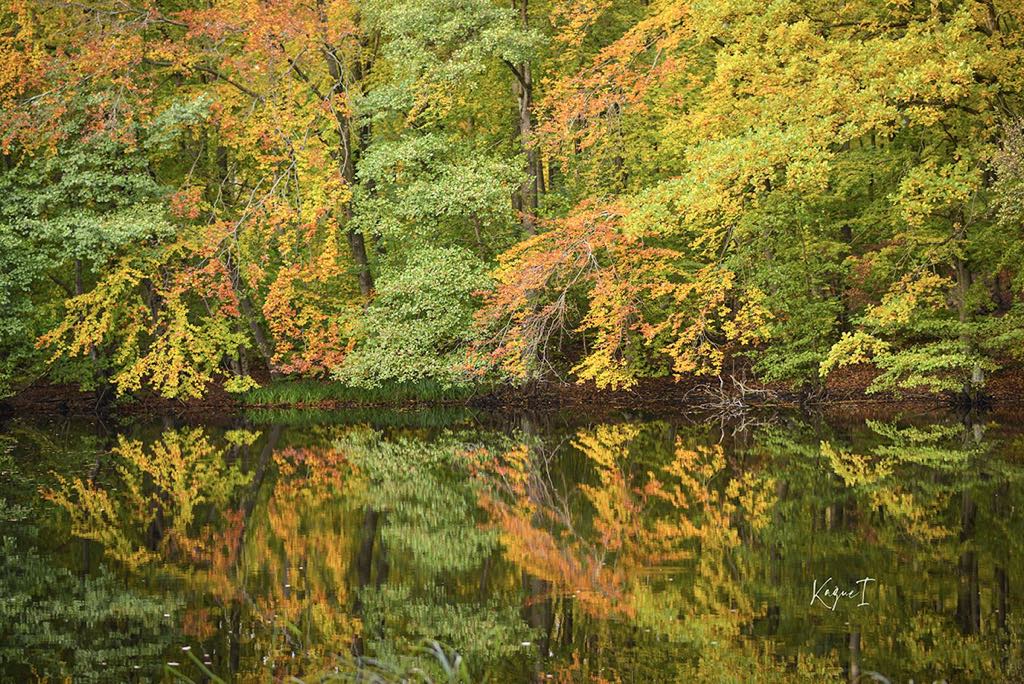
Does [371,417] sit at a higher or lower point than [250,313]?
lower

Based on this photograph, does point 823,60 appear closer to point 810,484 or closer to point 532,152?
point 810,484

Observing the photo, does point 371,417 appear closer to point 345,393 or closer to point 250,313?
point 345,393

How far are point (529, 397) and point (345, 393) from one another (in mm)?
4831

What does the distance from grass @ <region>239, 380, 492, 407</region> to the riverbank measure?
0.02 metres

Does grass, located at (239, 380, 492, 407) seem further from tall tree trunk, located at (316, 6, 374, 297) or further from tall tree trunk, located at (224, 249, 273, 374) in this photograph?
tall tree trunk, located at (316, 6, 374, 297)

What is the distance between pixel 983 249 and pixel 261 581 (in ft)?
51.3

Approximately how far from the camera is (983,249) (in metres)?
21.0

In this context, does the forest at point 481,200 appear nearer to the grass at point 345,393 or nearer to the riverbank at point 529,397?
the grass at point 345,393

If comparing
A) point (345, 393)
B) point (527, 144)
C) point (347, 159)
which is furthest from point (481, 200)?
point (345, 393)

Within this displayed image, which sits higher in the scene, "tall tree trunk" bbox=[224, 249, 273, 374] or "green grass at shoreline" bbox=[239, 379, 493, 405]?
"tall tree trunk" bbox=[224, 249, 273, 374]

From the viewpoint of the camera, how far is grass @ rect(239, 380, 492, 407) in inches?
1105
